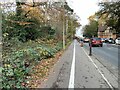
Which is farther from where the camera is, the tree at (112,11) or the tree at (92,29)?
the tree at (92,29)

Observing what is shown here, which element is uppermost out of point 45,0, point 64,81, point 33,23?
point 45,0

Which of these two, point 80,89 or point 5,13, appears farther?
point 5,13

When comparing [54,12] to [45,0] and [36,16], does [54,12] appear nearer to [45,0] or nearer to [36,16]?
[36,16]

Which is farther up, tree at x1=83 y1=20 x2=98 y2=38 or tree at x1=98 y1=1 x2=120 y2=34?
tree at x1=98 y1=1 x2=120 y2=34

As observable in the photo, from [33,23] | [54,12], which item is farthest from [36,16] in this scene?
[54,12]

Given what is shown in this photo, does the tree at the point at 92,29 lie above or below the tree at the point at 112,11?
below

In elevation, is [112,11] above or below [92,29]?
above

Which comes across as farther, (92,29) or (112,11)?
(92,29)

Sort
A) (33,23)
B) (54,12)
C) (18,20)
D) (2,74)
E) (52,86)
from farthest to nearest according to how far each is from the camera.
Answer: (54,12), (33,23), (18,20), (52,86), (2,74)

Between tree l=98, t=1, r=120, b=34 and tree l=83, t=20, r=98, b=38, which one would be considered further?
tree l=83, t=20, r=98, b=38

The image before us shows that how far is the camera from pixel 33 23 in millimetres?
27516

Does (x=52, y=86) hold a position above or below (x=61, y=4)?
below

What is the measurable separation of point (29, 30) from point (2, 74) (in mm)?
19530

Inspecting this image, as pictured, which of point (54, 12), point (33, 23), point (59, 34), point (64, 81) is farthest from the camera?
point (59, 34)
